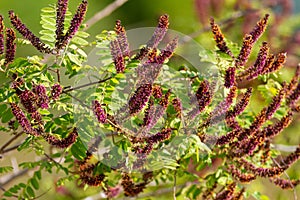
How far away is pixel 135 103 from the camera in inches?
92.4

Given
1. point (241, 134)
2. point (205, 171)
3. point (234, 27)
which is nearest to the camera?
point (241, 134)

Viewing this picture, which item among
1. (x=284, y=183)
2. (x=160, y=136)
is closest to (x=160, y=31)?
(x=160, y=136)

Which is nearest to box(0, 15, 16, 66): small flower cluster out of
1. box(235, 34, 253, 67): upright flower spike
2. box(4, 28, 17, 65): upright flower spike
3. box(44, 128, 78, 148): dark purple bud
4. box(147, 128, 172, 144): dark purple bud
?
box(4, 28, 17, 65): upright flower spike

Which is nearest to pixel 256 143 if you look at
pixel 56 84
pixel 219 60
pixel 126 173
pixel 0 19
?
pixel 219 60

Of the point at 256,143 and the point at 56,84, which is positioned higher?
the point at 56,84

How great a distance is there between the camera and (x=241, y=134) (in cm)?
278

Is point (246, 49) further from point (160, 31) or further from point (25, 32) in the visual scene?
point (25, 32)

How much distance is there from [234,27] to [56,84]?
316 cm

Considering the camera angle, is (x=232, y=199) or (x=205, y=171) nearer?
(x=232, y=199)

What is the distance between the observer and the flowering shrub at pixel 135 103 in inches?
95.7

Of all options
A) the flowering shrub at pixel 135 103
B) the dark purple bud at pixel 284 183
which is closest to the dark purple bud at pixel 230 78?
the flowering shrub at pixel 135 103

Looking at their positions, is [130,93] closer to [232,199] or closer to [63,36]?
[63,36]

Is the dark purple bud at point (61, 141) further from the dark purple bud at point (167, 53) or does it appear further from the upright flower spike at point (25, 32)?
the dark purple bud at point (167, 53)

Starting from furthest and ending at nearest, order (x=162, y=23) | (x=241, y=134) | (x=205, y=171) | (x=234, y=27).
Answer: (x=234, y=27), (x=205, y=171), (x=241, y=134), (x=162, y=23)
